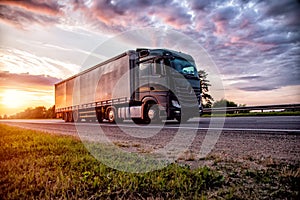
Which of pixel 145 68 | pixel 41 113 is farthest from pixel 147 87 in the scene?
pixel 41 113

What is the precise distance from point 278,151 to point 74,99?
1748cm

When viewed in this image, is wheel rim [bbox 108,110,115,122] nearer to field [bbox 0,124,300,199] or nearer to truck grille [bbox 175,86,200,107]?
truck grille [bbox 175,86,200,107]

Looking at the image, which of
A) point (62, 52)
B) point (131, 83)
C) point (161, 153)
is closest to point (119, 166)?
point (161, 153)

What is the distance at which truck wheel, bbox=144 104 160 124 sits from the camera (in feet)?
36.0

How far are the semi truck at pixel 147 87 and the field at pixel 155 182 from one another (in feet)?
24.7

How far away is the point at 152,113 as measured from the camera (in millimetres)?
11062

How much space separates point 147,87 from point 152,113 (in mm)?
1311

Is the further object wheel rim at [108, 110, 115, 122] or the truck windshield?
wheel rim at [108, 110, 115, 122]

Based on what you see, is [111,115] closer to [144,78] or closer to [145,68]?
[144,78]

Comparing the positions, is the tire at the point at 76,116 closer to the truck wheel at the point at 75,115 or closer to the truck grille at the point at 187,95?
the truck wheel at the point at 75,115

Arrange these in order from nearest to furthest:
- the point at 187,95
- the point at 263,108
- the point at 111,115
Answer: the point at 187,95 < the point at 111,115 < the point at 263,108

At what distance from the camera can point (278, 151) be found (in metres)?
3.78

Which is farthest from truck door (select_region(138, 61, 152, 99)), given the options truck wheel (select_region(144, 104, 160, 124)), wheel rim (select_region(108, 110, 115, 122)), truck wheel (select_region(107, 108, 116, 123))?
wheel rim (select_region(108, 110, 115, 122))

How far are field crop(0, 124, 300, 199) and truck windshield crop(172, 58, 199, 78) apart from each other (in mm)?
8082
